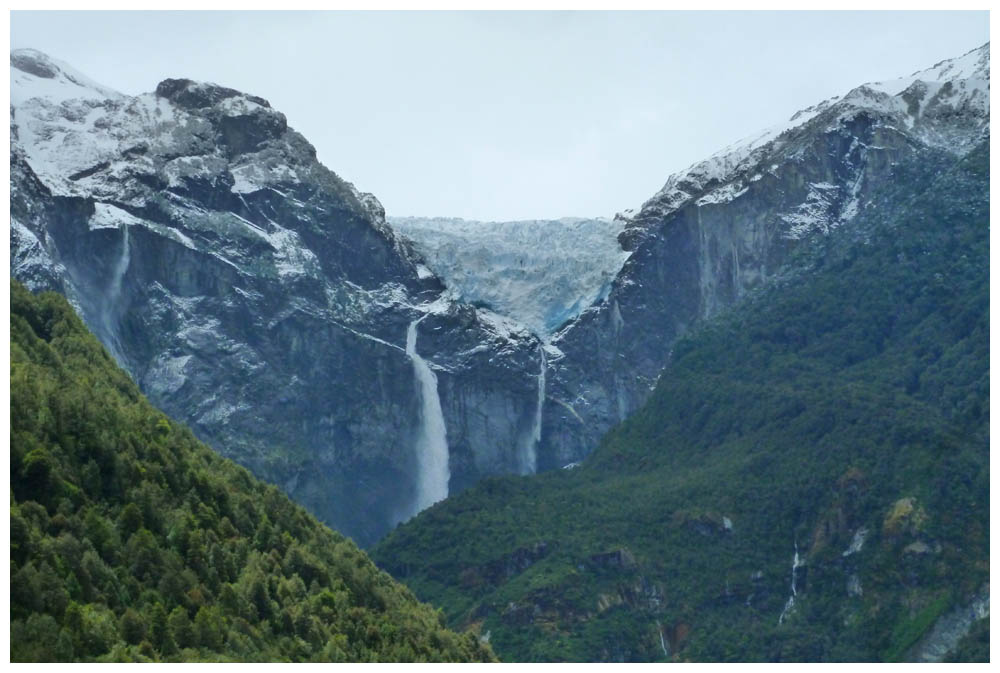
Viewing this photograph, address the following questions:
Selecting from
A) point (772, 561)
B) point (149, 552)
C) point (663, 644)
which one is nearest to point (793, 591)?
point (772, 561)

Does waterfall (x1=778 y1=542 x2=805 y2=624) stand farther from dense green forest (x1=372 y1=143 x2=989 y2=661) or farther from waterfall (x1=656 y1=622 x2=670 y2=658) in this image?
waterfall (x1=656 y1=622 x2=670 y2=658)

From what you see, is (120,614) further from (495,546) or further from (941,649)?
(495,546)

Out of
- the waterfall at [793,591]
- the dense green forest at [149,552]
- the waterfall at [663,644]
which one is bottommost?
the waterfall at [663,644]

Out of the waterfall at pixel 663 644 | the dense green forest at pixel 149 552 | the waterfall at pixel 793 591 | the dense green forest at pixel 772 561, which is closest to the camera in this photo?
the dense green forest at pixel 149 552

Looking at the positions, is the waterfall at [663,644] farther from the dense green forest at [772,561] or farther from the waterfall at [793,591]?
the waterfall at [793,591]

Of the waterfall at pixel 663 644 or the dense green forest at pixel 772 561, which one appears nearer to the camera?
the dense green forest at pixel 772 561

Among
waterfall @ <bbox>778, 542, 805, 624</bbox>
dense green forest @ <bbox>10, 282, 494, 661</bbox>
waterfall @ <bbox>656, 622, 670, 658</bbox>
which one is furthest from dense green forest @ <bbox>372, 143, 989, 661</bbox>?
dense green forest @ <bbox>10, 282, 494, 661</bbox>

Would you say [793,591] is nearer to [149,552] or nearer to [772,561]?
[772,561]

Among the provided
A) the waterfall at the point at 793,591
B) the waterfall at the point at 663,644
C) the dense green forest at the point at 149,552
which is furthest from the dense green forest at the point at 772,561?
the dense green forest at the point at 149,552
